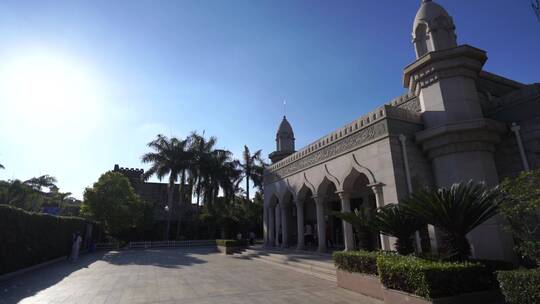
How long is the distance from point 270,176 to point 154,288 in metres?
13.2

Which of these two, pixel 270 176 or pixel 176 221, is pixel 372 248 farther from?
pixel 176 221

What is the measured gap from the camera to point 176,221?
31.6 m

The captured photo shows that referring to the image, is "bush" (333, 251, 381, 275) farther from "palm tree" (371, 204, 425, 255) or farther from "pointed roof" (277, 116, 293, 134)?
"pointed roof" (277, 116, 293, 134)

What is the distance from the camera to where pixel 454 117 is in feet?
34.3

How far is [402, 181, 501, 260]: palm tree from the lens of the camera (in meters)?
5.88

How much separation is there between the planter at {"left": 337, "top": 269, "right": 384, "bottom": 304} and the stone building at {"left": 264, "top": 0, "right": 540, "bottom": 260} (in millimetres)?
2094

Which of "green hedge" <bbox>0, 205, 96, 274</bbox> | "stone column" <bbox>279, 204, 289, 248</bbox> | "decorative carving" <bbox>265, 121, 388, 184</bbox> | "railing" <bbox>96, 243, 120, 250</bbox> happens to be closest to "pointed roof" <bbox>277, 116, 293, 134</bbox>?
"decorative carving" <bbox>265, 121, 388, 184</bbox>

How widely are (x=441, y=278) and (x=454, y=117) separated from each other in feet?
23.3

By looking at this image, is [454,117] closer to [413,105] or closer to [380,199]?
[413,105]

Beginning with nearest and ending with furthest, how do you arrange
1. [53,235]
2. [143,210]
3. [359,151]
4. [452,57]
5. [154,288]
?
[154,288] < [452,57] < [359,151] < [53,235] < [143,210]

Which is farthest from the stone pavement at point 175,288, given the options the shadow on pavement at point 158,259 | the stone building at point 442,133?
the stone building at point 442,133

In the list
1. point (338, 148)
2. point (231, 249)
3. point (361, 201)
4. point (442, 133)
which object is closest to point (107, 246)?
point (231, 249)

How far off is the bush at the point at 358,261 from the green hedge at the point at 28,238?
1114 cm

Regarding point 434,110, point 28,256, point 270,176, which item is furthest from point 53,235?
point 434,110
